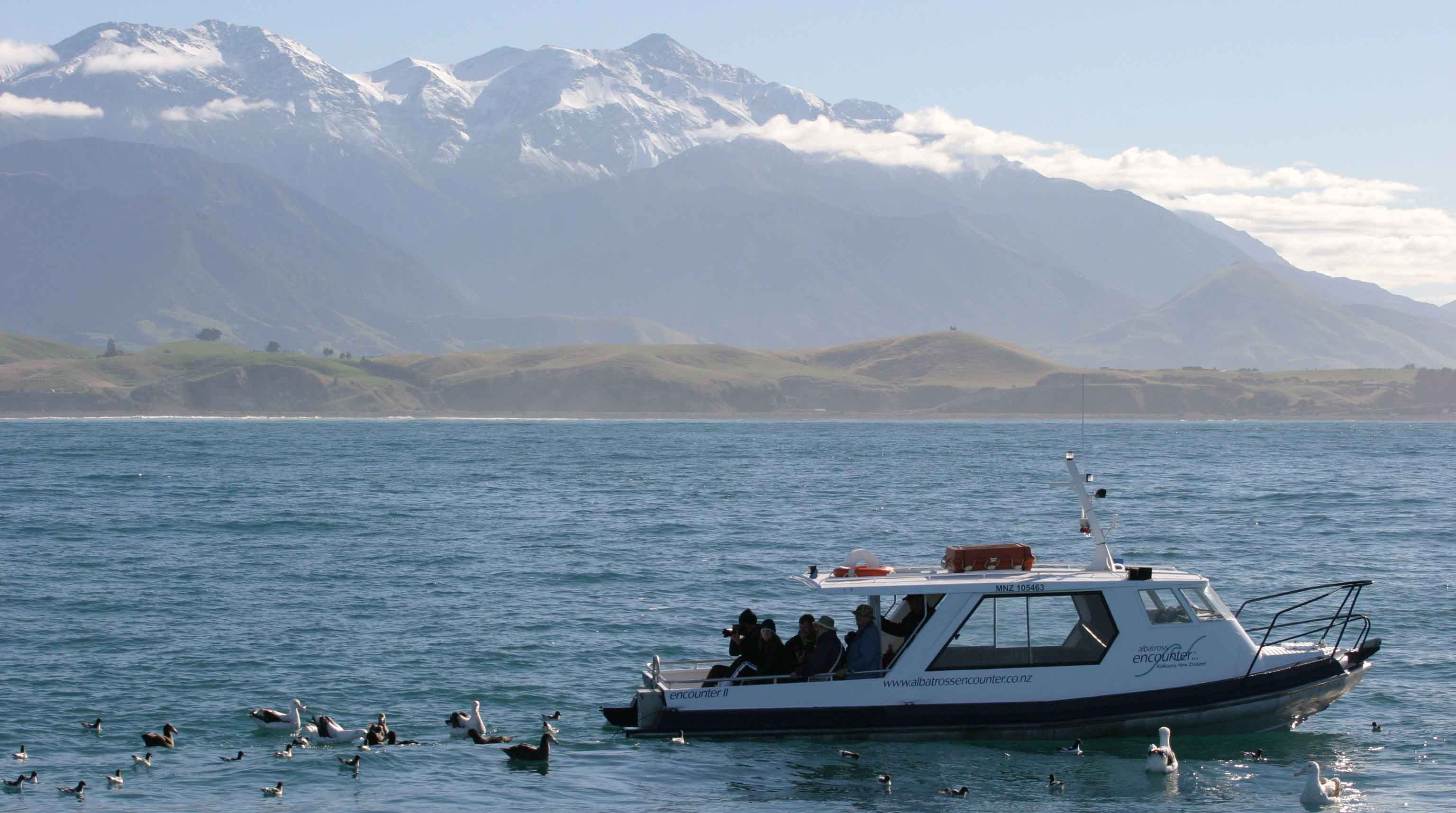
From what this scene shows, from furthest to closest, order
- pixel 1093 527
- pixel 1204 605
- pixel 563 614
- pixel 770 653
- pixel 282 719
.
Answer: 1. pixel 563 614
2. pixel 282 719
3. pixel 1093 527
4. pixel 770 653
5. pixel 1204 605

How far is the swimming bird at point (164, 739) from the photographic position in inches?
880

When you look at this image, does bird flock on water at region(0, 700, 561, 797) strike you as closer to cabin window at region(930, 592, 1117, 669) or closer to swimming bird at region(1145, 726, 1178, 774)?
cabin window at region(930, 592, 1117, 669)

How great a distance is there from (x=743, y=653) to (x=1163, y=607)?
6.27 metres

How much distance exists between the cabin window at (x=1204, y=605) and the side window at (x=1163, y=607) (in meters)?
0.19

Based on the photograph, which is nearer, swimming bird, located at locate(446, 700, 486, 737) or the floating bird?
swimming bird, located at locate(446, 700, 486, 737)

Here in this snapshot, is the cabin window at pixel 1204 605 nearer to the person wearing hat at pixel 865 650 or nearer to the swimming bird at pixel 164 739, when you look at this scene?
the person wearing hat at pixel 865 650

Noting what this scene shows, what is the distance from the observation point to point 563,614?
34.9 m

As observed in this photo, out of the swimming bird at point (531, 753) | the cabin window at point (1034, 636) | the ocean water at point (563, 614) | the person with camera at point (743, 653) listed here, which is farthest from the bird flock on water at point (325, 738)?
the cabin window at point (1034, 636)

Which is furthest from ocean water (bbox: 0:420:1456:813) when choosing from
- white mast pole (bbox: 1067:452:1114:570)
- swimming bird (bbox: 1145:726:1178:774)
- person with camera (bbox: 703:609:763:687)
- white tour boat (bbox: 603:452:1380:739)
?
white mast pole (bbox: 1067:452:1114:570)

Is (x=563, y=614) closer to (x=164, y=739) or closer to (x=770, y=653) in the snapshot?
(x=164, y=739)

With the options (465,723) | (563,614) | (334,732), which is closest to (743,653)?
(465,723)

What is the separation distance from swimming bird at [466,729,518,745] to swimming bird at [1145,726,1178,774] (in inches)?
351

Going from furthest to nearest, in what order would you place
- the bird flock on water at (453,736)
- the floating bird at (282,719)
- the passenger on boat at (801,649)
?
the floating bird at (282,719), the passenger on boat at (801,649), the bird flock on water at (453,736)

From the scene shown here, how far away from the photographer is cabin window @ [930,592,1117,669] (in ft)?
70.6
